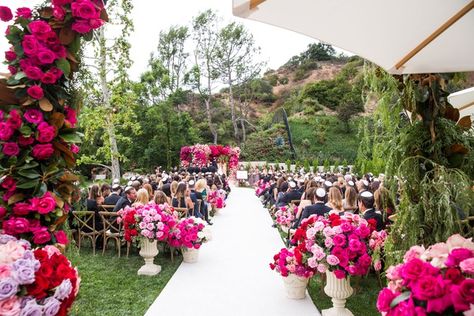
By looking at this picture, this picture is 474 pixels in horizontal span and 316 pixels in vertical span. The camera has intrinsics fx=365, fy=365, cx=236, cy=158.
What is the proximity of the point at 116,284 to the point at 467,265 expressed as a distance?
5.06 metres

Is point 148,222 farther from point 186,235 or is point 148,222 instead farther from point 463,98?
point 463,98

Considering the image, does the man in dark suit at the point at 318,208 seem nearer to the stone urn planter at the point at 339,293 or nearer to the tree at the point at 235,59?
the stone urn planter at the point at 339,293

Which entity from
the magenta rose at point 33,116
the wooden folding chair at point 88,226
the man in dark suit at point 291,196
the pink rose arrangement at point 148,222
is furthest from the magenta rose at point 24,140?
the man in dark suit at point 291,196

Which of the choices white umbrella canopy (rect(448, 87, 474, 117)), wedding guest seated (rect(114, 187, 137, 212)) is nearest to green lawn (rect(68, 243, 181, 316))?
wedding guest seated (rect(114, 187, 137, 212))

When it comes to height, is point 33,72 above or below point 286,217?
above

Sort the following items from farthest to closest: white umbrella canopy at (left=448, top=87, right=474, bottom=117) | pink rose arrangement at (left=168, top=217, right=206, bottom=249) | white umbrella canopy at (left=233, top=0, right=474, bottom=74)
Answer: pink rose arrangement at (left=168, top=217, right=206, bottom=249) → white umbrella canopy at (left=448, top=87, right=474, bottom=117) → white umbrella canopy at (left=233, top=0, right=474, bottom=74)

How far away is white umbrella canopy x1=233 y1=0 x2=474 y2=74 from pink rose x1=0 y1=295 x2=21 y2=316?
1.87m

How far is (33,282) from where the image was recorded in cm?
203

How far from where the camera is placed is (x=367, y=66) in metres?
2.88

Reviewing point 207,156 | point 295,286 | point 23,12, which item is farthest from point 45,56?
point 207,156

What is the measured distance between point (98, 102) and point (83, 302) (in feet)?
38.5

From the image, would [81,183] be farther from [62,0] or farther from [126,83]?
[126,83]

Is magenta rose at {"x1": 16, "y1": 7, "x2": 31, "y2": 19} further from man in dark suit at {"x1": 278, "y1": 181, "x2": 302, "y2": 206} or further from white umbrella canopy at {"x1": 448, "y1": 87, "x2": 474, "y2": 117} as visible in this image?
man in dark suit at {"x1": 278, "y1": 181, "x2": 302, "y2": 206}

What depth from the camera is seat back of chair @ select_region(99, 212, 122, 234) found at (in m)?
6.93
